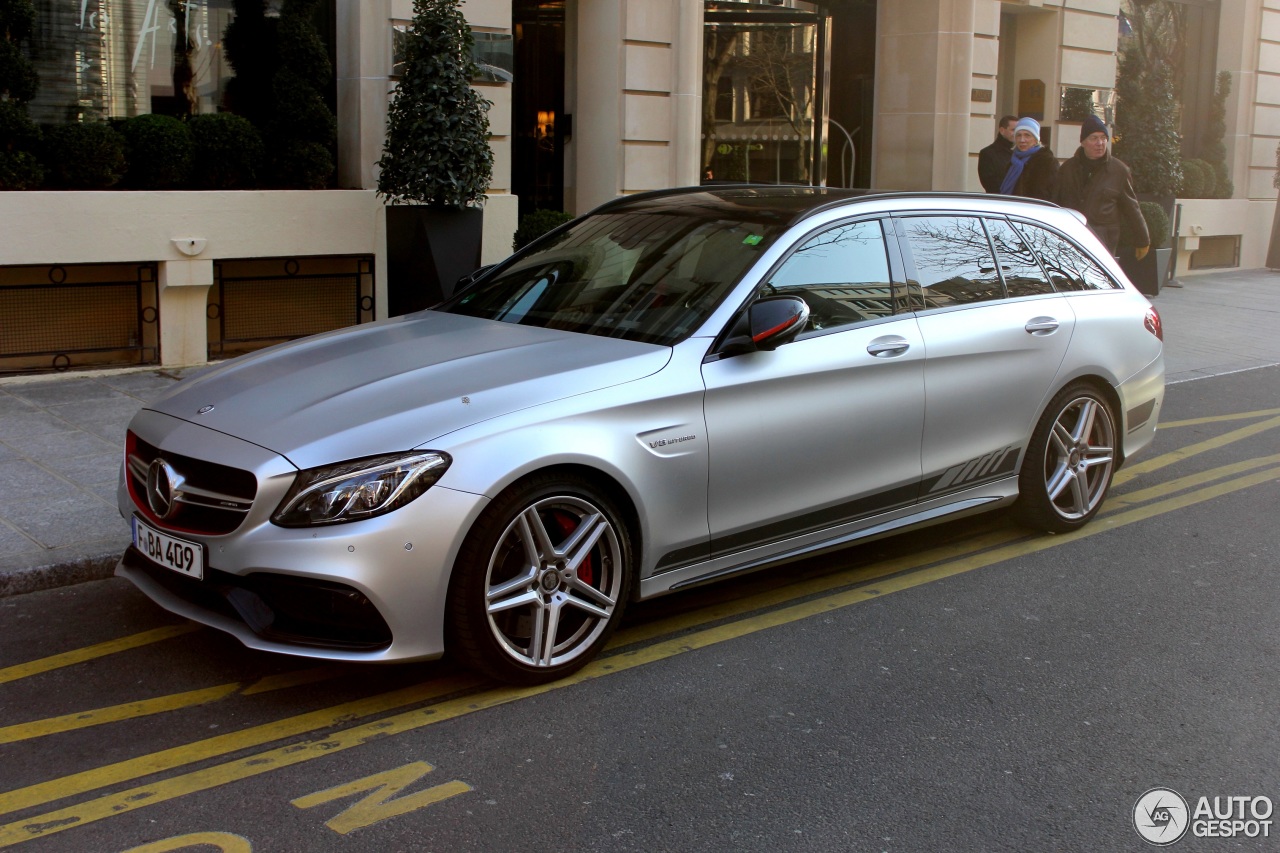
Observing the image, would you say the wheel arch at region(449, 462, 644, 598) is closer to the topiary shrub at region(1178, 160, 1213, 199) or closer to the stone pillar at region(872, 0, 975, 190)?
the stone pillar at region(872, 0, 975, 190)

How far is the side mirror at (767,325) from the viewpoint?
4785mm

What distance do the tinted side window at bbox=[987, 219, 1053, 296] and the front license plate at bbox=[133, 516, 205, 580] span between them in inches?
148

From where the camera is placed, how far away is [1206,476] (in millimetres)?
7684

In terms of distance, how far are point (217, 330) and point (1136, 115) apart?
1372cm

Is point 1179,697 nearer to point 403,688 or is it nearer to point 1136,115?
point 403,688

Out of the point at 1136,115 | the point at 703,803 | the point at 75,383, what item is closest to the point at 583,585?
the point at 703,803

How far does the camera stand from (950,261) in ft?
19.2

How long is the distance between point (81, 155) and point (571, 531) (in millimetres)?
6649

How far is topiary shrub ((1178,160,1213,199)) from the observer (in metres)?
20.1

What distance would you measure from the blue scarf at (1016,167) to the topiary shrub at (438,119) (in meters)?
4.90

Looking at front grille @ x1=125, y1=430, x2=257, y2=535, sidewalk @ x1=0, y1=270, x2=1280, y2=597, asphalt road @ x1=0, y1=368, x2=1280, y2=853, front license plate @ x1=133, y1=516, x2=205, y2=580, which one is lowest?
asphalt road @ x1=0, y1=368, x2=1280, y2=853

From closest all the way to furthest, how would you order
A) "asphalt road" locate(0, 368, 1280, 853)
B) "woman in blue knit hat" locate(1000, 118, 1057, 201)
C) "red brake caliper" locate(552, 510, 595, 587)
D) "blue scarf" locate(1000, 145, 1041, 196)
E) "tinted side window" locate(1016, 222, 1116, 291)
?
"asphalt road" locate(0, 368, 1280, 853)
"red brake caliper" locate(552, 510, 595, 587)
"tinted side window" locate(1016, 222, 1116, 291)
"woman in blue knit hat" locate(1000, 118, 1057, 201)
"blue scarf" locate(1000, 145, 1041, 196)

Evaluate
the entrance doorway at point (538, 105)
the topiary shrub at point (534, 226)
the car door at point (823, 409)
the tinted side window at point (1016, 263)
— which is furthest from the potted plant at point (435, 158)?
the car door at point (823, 409)

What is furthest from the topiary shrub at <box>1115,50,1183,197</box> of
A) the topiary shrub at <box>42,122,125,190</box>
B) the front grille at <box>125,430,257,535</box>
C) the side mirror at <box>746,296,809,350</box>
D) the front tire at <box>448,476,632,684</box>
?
the front grille at <box>125,430,257,535</box>
